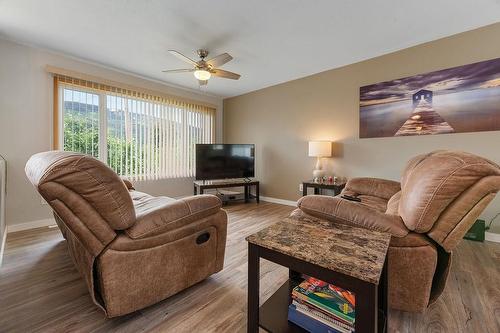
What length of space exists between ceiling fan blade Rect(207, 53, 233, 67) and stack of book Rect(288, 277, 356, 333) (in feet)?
7.93

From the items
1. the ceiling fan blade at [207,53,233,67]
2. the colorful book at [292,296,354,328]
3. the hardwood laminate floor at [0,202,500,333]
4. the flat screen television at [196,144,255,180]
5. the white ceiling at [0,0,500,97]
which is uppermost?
the white ceiling at [0,0,500,97]

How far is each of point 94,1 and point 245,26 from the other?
1450mm

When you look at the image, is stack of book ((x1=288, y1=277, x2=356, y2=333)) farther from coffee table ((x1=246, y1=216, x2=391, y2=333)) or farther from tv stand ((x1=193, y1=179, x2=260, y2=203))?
tv stand ((x1=193, y1=179, x2=260, y2=203))

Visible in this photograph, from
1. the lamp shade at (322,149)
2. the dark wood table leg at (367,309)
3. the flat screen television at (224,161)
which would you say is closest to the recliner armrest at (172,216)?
the dark wood table leg at (367,309)

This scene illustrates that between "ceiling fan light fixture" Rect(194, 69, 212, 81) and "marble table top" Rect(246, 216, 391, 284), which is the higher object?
"ceiling fan light fixture" Rect(194, 69, 212, 81)

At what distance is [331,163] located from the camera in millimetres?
3684

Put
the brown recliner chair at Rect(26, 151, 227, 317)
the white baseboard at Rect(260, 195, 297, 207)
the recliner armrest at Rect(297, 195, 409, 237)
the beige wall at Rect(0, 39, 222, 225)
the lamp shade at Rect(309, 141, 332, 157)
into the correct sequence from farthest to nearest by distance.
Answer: the white baseboard at Rect(260, 195, 297, 207) < the lamp shade at Rect(309, 141, 332, 157) < the beige wall at Rect(0, 39, 222, 225) < the recliner armrest at Rect(297, 195, 409, 237) < the brown recliner chair at Rect(26, 151, 227, 317)

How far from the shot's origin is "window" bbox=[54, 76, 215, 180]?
3.16 metres

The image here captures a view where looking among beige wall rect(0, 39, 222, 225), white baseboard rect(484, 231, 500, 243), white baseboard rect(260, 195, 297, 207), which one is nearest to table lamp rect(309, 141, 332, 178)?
white baseboard rect(260, 195, 297, 207)

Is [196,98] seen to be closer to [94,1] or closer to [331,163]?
[94,1]

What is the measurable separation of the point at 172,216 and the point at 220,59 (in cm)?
204

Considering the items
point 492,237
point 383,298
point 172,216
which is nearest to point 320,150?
point 492,237

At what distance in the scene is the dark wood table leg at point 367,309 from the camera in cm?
69

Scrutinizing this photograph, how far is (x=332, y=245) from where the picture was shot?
91 cm
